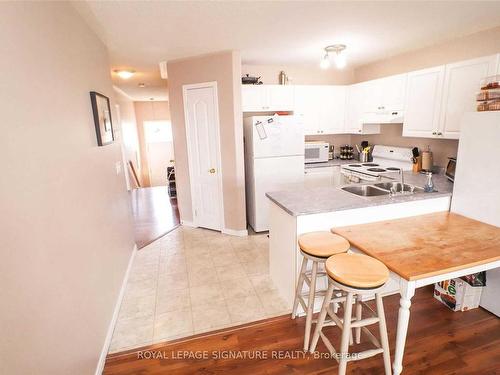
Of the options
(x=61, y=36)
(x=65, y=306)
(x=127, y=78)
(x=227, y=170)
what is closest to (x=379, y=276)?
(x=65, y=306)

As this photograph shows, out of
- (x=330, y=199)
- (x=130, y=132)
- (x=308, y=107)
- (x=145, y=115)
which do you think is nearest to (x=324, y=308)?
(x=330, y=199)

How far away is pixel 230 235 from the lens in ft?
12.8

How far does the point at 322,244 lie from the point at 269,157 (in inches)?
80.4

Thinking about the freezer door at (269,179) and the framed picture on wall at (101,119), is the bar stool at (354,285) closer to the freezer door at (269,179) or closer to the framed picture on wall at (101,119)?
the framed picture on wall at (101,119)

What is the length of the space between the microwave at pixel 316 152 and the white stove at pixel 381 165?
41cm

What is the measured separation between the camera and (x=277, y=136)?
368 cm

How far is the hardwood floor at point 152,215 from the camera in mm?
4093

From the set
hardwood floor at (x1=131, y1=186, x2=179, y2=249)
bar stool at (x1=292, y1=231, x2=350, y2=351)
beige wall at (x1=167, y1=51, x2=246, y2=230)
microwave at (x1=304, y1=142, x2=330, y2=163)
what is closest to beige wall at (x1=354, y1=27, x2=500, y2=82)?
microwave at (x1=304, y1=142, x2=330, y2=163)

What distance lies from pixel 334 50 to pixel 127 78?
11.6 ft

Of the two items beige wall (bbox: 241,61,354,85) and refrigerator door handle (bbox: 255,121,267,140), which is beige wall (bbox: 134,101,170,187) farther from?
refrigerator door handle (bbox: 255,121,267,140)

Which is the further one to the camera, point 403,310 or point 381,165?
point 381,165

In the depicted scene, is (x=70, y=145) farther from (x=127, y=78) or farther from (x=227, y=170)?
(x=127, y=78)

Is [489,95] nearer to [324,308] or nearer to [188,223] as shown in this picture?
[324,308]

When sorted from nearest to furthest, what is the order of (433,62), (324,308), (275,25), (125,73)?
(324,308), (275,25), (433,62), (125,73)
